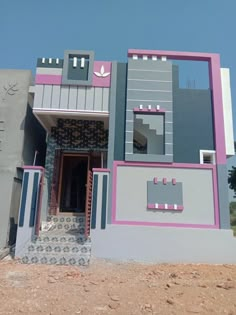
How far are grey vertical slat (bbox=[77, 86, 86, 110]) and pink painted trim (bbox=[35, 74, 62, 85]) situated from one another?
0.68 metres

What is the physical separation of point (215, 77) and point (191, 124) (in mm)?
1759

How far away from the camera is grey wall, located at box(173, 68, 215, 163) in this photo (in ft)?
27.0

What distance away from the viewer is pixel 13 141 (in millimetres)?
8633

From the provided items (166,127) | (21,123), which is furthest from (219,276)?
(21,123)

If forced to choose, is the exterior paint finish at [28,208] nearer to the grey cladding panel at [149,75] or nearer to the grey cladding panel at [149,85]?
the grey cladding panel at [149,85]

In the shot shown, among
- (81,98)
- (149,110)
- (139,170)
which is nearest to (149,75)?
(149,110)

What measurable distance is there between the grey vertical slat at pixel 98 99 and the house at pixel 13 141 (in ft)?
7.60

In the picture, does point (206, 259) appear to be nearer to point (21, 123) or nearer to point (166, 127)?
point (166, 127)

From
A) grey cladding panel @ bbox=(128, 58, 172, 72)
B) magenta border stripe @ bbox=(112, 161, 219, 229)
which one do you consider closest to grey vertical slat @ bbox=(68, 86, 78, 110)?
grey cladding panel @ bbox=(128, 58, 172, 72)

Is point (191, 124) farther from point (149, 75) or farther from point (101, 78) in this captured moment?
point (101, 78)

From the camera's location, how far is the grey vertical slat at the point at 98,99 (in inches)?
331

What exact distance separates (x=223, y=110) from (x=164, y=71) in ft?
7.28

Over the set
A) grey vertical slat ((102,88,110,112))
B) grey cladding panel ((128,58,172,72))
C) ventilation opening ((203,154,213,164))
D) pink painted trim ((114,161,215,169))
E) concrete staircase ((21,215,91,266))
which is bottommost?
concrete staircase ((21,215,91,266))

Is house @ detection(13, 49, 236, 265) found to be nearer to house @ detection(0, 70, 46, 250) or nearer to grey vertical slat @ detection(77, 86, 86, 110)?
grey vertical slat @ detection(77, 86, 86, 110)
